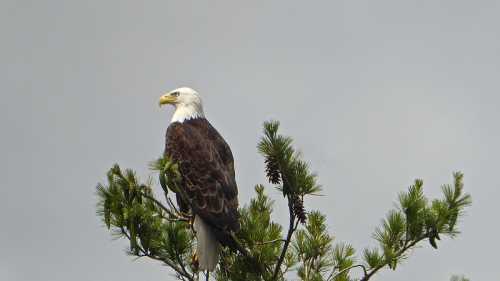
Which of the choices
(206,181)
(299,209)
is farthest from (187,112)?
(299,209)

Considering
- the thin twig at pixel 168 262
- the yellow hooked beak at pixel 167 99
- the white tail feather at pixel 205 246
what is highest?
the yellow hooked beak at pixel 167 99

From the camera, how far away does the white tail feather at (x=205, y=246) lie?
8812 mm

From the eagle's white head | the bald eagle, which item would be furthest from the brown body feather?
the eagle's white head

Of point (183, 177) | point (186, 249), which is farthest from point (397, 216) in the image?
point (183, 177)

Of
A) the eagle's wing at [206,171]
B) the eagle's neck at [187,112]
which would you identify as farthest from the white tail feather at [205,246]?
the eagle's neck at [187,112]

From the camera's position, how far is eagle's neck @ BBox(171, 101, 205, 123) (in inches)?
452

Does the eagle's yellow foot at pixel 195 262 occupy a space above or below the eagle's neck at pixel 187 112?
below

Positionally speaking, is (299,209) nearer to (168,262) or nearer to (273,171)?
(273,171)

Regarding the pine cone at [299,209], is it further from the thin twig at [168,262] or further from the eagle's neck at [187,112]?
the eagle's neck at [187,112]

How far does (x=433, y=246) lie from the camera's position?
7797 millimetres

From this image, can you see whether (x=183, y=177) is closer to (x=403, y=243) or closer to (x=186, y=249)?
(x=186, y=249)

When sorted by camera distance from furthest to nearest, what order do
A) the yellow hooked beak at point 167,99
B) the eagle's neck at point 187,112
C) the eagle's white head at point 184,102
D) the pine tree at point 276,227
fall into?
the yellow hooked beak at point 167,99 < the eagle's white head at point 184,102 < the eagle's neck at point 187,112 < the pine tree at point 276,227

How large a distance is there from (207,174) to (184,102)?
244cm

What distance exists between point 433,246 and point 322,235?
1.19 metres
